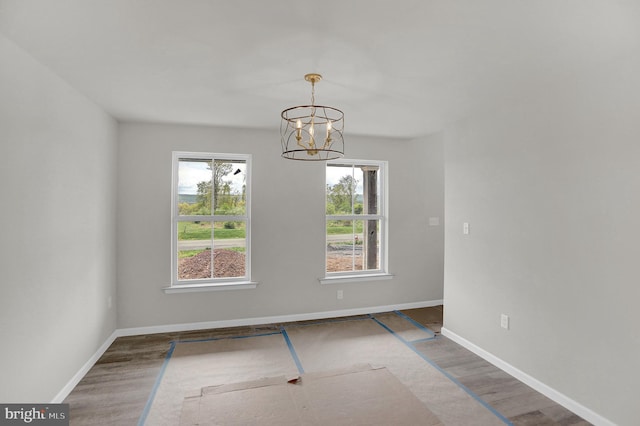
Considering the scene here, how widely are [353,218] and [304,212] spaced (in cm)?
72

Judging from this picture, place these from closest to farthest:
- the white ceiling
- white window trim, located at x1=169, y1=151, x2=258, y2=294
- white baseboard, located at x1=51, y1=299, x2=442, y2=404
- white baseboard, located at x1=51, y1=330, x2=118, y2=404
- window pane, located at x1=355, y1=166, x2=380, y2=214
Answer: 1. the white ceiling
2. white baseboard, located at x1=51, y1=330, x2=118, y2=404
3. white baseboard, located at x1=51, y1=299, x2=442, y2=404
4. white window trim, located at x1=169, y1=151, x2=258, y2=294
5. window pane, located at x1=355, y1=166, x2=380, y2=214

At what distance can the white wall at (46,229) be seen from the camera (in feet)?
6.30

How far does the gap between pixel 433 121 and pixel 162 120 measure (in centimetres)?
295

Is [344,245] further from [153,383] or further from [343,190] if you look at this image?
[153,383]

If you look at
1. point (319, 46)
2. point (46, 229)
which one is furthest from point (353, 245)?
point (46, 229)

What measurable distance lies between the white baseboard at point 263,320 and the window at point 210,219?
475mm

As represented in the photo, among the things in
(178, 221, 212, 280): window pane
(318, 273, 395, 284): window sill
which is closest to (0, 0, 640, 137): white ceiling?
(178, 221, 212, 280): window pane

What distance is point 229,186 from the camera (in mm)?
4094

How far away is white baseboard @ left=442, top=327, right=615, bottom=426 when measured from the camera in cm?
223

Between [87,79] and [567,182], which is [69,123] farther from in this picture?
[567,182]

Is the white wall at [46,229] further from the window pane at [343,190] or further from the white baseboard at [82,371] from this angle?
the window pane at [343,190]

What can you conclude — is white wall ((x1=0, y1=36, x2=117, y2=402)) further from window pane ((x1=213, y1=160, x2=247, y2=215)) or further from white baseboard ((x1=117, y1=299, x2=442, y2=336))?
window pane ((x1=213, y1=160, x2=247, y2=215))

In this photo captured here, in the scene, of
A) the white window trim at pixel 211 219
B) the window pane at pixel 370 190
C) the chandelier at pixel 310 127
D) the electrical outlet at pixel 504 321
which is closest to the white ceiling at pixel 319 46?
the chandelier at pixel 310 127

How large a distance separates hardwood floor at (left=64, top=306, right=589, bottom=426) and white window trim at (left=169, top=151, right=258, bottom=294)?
1.70ft
